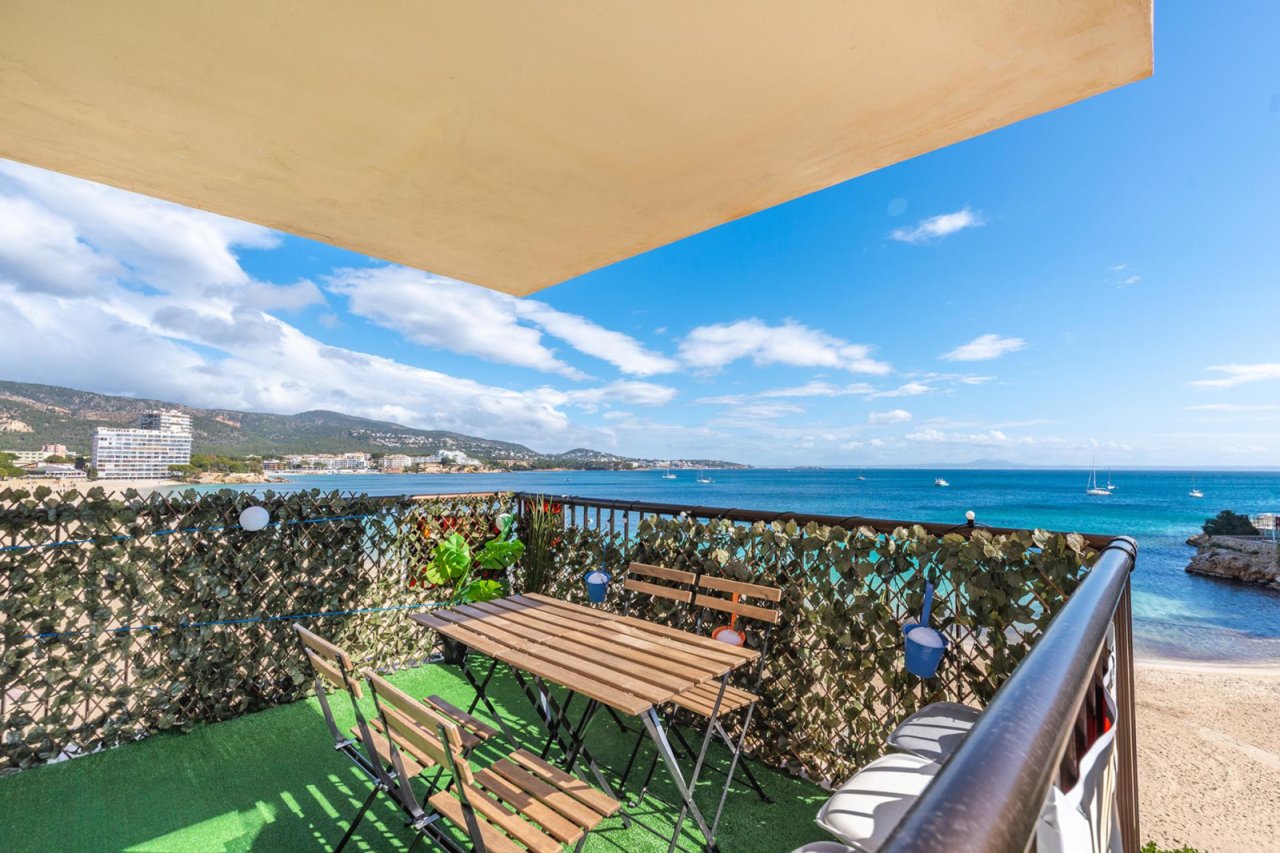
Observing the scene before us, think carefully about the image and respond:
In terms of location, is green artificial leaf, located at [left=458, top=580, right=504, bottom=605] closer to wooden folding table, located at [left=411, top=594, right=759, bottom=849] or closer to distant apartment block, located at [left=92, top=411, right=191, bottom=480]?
wooden folding table, located at [left=411, top=594, right=759, bottom=849]

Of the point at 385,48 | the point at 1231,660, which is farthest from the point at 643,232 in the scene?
the point at 1231,660

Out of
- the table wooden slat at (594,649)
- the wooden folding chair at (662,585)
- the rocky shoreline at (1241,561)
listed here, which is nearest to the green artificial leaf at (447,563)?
the table wooden slat at (594,649)

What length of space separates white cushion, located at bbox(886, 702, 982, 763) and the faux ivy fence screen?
0.46 metres

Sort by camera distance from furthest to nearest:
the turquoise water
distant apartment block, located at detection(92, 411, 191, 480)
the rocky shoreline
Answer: the rocky shoreline, the turquoise water, distant apartment block, located at detection(92, 411, 191, 480)

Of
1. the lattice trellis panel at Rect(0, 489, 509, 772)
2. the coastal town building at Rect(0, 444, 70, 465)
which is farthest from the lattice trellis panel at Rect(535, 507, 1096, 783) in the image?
the coastal town building at Rect(0, 444, 70, 465)

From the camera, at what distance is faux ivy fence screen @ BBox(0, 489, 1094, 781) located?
8.34ft

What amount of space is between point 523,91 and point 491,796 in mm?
2688

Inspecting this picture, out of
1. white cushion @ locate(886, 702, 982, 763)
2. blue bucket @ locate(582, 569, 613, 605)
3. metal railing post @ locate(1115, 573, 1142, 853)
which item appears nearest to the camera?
metal railing post @ locate(1115, 573, 1142, 853)

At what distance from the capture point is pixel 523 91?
174cm

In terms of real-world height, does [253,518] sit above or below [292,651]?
above

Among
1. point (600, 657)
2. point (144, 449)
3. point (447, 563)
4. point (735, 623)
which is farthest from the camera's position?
point (144, 449)

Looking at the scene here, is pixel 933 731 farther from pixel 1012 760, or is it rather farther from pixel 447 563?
pixel 447 563

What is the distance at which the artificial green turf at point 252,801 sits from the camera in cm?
250

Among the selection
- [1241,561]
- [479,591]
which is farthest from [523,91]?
[1241,561]
